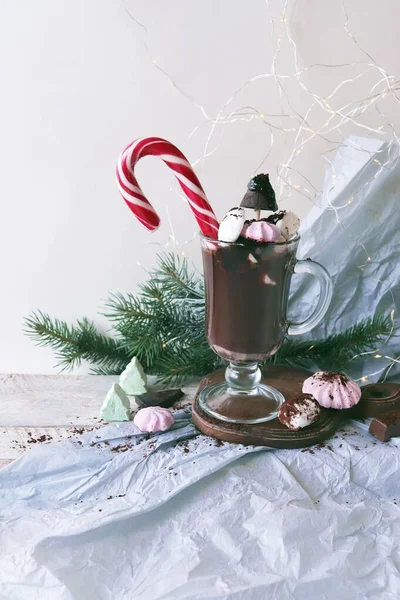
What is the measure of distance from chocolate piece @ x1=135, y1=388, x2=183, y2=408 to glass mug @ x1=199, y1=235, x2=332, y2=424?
58 millimetres

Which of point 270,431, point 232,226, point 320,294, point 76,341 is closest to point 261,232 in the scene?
point 232,226

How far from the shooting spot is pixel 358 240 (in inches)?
50.3

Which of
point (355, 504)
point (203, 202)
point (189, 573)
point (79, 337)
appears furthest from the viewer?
point (79, 337)

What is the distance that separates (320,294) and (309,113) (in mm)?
380

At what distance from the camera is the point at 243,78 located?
1.29 meters

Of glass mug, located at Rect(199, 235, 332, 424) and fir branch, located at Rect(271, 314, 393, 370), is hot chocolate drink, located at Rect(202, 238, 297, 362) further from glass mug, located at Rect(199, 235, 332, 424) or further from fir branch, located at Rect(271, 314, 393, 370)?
fir branch, located at Rect(271, 314, 393, 370)

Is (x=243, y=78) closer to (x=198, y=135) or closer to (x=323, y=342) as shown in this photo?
(x=198, y=135)

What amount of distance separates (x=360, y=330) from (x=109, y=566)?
0.67m

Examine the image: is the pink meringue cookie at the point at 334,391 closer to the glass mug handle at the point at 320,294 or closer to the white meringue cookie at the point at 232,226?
the glass mug handle at the point at 320,294

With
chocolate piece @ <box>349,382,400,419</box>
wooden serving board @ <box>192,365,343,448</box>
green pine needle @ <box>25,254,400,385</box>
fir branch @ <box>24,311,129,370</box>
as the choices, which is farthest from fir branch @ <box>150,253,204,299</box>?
chocolate piece @ <box>349,382,400,419</box>

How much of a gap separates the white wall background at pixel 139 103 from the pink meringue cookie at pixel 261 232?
1.18ft

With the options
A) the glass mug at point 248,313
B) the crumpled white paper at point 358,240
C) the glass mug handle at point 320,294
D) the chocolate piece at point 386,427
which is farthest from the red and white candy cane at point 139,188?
the chocolate piece at point 386,427

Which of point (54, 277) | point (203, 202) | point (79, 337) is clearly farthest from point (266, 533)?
point (54, 277)

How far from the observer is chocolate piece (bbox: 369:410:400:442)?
105 cm
